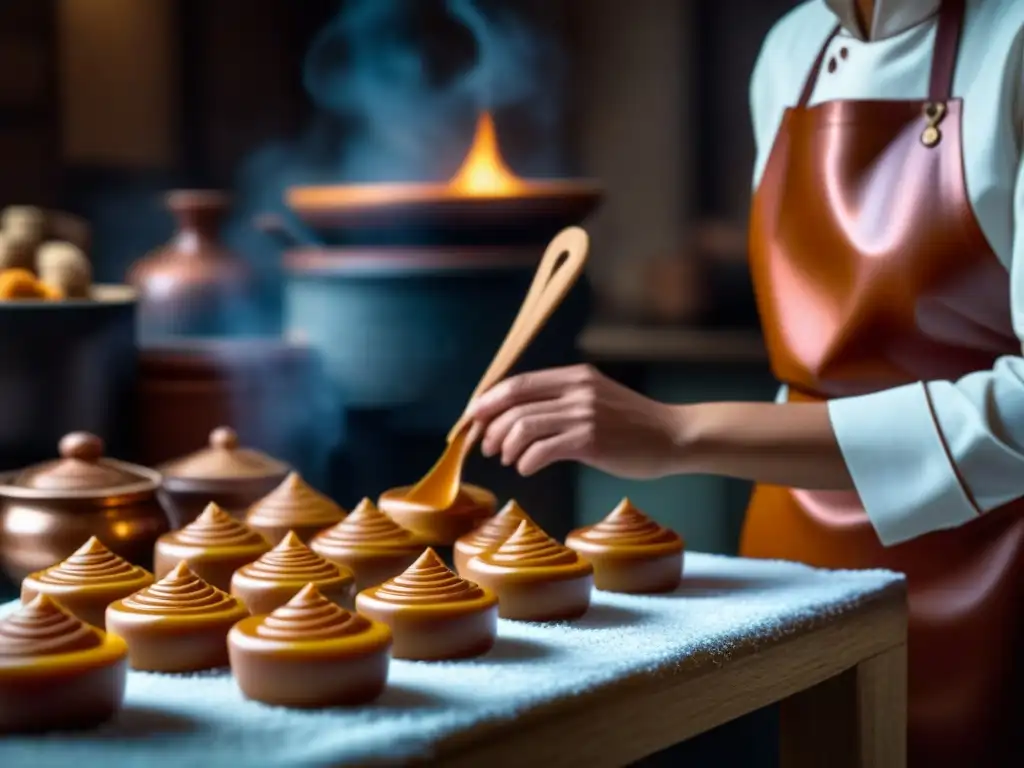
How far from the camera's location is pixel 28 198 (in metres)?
3.24

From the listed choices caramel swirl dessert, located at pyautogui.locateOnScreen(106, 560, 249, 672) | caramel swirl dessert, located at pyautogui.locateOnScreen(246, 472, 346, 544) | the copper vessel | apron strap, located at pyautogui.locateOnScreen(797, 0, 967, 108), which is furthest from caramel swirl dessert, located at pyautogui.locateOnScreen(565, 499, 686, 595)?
the copper vessel

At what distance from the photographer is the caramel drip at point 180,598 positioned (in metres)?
0.99

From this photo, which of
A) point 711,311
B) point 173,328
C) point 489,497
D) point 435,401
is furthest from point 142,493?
point 711,311

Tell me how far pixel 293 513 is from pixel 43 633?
1.57 ft

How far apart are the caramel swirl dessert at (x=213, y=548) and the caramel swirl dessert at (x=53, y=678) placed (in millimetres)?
295

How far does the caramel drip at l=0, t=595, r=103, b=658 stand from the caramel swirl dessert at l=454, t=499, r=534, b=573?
1.22 feet

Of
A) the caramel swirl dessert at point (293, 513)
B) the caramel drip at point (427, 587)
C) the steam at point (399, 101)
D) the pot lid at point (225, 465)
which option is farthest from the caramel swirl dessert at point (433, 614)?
the steam at point (399, 101)

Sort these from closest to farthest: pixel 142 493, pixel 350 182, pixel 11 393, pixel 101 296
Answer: pixel 142 493 < pixel 11 393 < pixel 101 296 < pixel 350 182

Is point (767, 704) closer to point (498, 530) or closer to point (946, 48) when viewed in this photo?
point (498, 530)

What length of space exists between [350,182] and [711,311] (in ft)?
4.05

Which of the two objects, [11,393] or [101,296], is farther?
[101,296]

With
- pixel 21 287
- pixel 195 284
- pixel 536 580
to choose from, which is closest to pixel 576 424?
pixel 536 580

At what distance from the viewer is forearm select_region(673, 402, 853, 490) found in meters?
1.44

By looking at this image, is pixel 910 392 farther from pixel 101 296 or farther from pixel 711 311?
pixel 711 311
